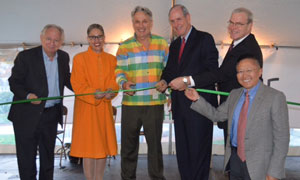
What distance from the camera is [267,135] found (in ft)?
5.43

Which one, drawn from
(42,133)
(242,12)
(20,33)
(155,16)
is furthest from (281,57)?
(20,33)

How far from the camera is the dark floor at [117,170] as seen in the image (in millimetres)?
4059

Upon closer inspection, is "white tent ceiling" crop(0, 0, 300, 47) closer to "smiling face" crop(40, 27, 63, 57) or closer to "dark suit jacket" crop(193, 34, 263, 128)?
"smiling face" crop(40, 27, 63, 57)

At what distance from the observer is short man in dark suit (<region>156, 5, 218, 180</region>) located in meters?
2.02

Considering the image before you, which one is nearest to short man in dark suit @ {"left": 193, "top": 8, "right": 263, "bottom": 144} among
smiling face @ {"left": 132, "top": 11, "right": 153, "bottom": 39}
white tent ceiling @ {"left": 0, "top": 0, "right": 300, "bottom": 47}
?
smiling face @ {"left": 132, "top": 11, "right": 153, "bottom": 39}

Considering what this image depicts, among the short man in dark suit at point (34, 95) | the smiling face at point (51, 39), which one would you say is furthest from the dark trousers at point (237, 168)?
the smiling face at point (51, 39)

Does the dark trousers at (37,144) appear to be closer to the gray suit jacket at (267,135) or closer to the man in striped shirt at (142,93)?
the man in striped shirt at (142,93)

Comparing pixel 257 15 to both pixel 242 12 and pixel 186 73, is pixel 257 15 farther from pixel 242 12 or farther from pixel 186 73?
pixel 186 73

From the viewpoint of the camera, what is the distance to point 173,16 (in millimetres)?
2104

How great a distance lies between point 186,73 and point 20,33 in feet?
12.5

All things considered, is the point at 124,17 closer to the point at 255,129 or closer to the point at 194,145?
the point at 194,145

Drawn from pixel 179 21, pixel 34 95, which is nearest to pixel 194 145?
pixel 179 21

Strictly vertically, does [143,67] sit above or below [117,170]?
above

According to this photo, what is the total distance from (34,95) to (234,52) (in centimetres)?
177
